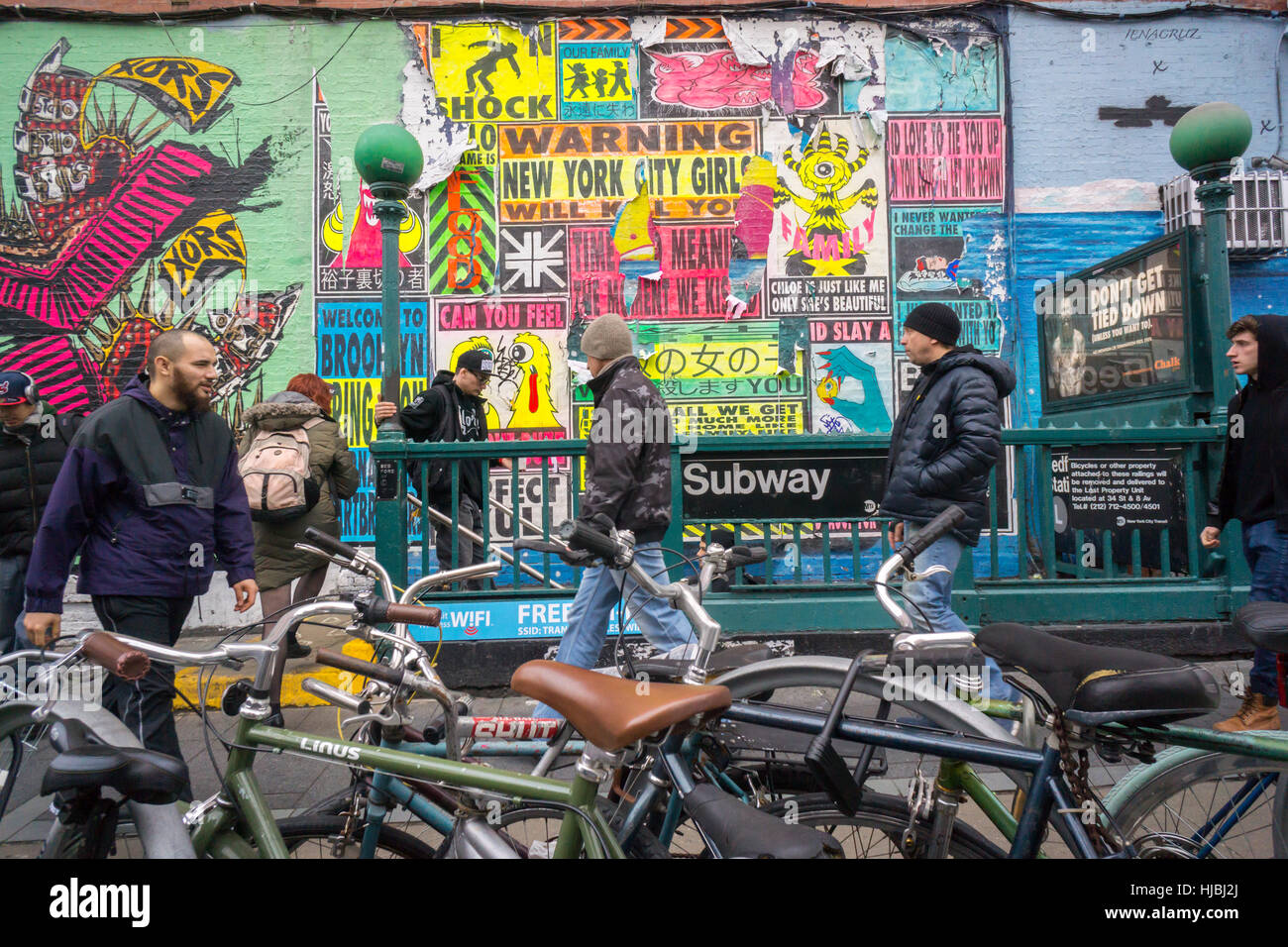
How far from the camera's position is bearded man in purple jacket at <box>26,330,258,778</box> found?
10.6 ft

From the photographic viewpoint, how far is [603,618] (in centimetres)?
382

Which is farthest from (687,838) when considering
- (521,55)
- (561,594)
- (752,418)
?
(521,55)

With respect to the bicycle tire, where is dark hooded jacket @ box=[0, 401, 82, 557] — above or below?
above

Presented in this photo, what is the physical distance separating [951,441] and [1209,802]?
2177 millimetres

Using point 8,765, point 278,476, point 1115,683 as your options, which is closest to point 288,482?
point 278,476

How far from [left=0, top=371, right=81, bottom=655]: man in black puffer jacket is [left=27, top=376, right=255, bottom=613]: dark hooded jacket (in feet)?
5.88

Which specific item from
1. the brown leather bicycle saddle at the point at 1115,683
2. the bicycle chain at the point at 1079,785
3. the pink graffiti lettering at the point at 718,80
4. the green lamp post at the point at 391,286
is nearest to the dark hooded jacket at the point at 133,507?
the green lamp post at the point at 391,286

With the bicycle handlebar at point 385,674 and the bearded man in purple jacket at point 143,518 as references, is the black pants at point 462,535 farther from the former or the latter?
the bicycle handlebar at point 385,674

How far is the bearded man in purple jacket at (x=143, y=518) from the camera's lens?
10.6 ft

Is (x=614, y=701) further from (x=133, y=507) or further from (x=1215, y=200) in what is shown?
(x=1215, y=200)

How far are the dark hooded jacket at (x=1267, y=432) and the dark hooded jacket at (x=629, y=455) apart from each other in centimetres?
305

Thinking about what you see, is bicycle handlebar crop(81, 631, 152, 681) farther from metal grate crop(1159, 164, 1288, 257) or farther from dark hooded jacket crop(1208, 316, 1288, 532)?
metal grate crop(1159, 164, 1288, 257)

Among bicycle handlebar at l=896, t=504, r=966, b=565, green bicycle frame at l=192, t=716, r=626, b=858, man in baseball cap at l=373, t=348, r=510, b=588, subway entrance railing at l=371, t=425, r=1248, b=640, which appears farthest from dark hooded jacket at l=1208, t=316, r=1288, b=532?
man in baseball cap at l=373, t=348, r=510, b=588
